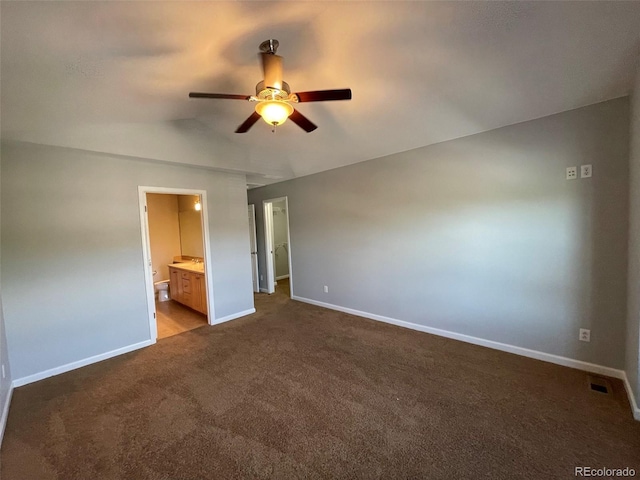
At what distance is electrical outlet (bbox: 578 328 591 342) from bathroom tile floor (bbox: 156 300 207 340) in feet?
14.9

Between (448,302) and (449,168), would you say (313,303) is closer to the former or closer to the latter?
(448,302)

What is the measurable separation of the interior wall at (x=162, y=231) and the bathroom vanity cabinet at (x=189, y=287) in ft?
2.38

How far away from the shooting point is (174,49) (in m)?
1.93

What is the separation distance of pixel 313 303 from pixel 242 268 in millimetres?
1474

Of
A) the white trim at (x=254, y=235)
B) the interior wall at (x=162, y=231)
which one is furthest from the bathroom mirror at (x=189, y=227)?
the white trim at (x=254, y=235)

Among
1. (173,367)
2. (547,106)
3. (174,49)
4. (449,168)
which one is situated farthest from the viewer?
(449,168)

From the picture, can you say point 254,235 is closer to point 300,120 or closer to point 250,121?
point 250,121

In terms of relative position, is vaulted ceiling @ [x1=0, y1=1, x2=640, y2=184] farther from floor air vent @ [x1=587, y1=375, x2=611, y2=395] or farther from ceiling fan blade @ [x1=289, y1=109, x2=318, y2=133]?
floor air vent @ [x1=587, y1=375, x2=611, y2=395]

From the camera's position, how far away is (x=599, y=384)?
2314 millimetres

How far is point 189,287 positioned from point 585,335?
17.4ft

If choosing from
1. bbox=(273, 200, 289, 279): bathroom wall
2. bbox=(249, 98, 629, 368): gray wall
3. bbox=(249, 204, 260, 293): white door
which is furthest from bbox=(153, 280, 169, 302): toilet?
bbox=(249, 98, 629, 368): gray wall

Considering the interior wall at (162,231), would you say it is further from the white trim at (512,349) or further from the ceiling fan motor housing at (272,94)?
the ceiling fan motor housing at (272,94)

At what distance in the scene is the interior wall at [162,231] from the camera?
584cm

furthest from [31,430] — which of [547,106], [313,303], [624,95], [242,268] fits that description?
[624,95]
